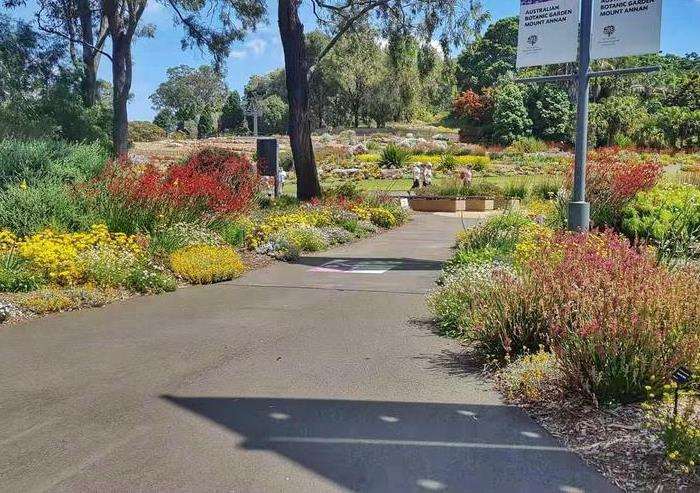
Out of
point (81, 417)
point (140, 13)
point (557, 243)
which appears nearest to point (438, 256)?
point (557, 243)

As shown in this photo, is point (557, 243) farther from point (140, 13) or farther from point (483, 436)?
point (140, 13)

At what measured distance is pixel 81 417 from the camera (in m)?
4.06

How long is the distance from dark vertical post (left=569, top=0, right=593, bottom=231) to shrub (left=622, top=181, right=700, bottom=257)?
1354 millimetres

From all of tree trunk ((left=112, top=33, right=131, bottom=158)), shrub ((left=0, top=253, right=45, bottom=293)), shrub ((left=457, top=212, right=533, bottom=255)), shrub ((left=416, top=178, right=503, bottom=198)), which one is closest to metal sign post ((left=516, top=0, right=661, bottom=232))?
shrub ((left=457, top=212, right=533, bottom=255))

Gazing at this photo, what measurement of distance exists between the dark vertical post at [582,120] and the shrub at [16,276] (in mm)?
6658

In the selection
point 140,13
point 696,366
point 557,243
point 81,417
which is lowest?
point 81,417

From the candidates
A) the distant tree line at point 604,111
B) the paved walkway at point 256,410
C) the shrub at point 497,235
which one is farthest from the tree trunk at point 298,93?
the distant tree line at point 604,111

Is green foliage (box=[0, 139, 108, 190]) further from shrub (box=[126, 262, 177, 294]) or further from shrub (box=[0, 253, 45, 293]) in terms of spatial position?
shrub (box=[126, 262, 177, 294])

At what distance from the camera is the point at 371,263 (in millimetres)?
11180

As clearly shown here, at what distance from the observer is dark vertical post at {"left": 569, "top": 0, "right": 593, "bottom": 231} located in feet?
27.6

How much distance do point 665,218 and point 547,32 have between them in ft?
12.2

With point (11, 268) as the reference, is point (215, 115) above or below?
above

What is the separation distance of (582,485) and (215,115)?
3711 inches

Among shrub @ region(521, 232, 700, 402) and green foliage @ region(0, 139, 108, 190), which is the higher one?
green foliage @ region(0, 139, 108, 190)
